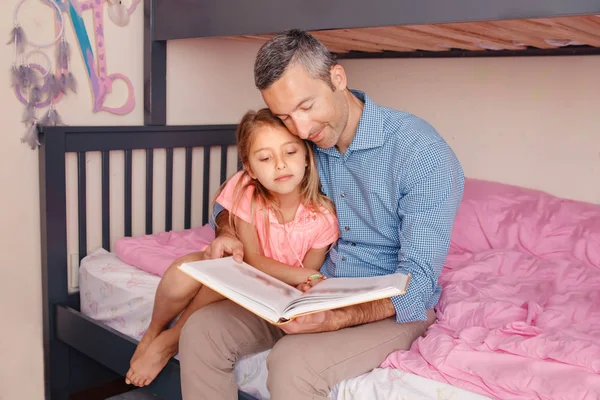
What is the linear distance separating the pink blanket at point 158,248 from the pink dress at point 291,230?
365 millimetres

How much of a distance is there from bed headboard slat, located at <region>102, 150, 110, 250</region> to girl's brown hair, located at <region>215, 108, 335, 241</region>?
612mm

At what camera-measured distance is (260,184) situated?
1.55 metres

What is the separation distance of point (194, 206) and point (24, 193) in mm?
635

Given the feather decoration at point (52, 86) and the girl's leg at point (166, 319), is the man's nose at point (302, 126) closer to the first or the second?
the girl's leg at point (166, 319)

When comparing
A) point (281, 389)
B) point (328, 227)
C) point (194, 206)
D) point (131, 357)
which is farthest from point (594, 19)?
point (194, 206)

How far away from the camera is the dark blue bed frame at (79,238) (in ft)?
5.90

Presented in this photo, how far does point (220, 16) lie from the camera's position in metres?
1.84

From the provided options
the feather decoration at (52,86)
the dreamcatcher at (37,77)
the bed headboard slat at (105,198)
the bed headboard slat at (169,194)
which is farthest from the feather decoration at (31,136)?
the bed headboard slat at (169,194)

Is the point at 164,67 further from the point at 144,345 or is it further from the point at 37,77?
the point at 144,345

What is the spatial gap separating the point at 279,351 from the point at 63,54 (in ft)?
3.86

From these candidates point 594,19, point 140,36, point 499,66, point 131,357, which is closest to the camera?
point 594,19

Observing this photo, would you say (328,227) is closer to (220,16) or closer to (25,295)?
(220,16)

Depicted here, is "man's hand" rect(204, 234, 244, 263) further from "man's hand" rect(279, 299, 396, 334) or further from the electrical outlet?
the electrical outlet

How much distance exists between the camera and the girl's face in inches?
55.1
